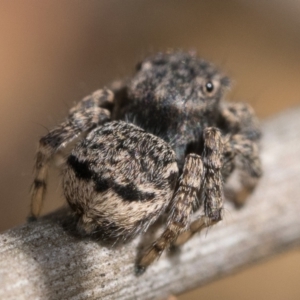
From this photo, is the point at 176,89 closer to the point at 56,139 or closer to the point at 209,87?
the point at 209,87

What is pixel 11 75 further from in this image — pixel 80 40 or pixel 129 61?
pixel 129 61

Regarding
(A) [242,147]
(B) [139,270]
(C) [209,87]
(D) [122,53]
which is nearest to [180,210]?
(B) [139,270]

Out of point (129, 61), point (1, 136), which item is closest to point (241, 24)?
point (129, 61)

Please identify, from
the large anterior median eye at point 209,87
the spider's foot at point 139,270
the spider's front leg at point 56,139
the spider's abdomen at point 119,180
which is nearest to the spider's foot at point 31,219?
the spider's front leg at point 56,139

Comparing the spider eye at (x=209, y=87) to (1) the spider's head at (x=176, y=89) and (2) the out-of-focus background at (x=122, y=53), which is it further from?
(2) the out-of-focus background at (x=122, y=53)

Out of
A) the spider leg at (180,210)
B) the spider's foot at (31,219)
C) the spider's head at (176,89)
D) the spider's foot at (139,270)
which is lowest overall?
the spider's foot at (139,270)

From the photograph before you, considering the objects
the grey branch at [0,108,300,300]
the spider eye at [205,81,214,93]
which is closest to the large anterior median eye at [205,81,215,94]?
the spider eye at [205,81,214,93]

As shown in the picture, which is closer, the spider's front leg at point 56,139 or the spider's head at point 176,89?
the spider's front leg at point 56,139
